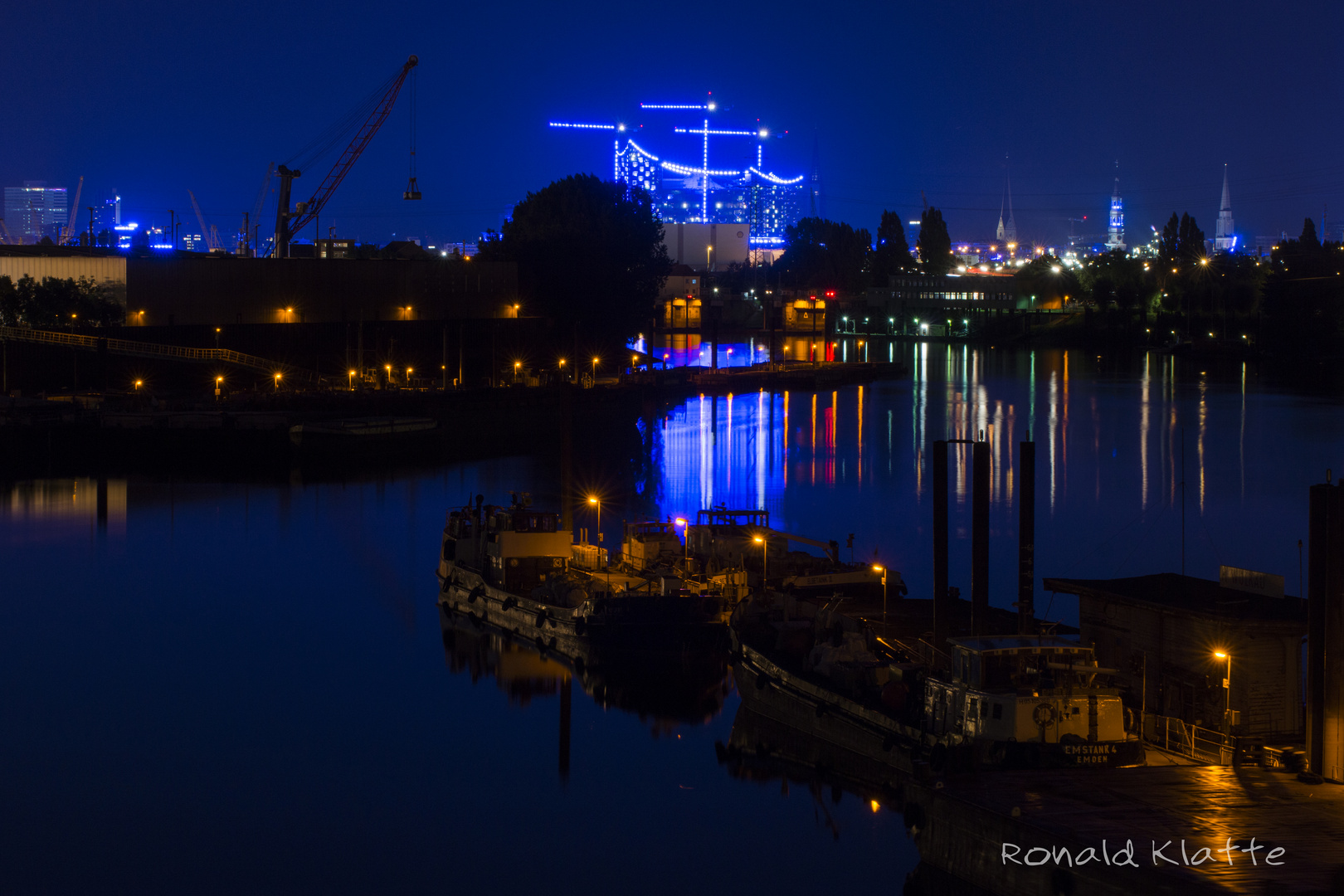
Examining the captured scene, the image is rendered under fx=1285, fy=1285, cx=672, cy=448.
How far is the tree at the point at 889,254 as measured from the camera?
74625mm

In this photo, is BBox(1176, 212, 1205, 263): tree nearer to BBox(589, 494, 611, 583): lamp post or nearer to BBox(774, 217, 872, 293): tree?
BBox(774, 217, 872, 293): tree

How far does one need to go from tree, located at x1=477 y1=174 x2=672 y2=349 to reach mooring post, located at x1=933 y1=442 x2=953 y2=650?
23286 mm

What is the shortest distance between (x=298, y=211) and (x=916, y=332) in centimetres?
3848

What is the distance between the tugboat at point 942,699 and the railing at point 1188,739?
0.59 feet

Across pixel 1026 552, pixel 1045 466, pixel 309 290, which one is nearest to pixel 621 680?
pixel 1026 552

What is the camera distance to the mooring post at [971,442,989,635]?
332 inches

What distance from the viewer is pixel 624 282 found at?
35312 millimetres

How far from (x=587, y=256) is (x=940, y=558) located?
89.3 ft

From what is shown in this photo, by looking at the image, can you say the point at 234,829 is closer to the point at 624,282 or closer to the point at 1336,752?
the point at 1336,752

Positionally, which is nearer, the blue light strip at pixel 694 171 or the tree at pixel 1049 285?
the tree at pixel 1049 285

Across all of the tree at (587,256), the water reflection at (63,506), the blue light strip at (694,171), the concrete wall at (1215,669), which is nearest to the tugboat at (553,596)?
the concrete wall at (1215,669)

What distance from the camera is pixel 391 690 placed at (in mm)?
9578

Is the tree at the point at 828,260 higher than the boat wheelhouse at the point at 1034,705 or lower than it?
higher

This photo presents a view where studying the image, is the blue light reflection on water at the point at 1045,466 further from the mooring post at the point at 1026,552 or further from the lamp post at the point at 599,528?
the mooring post at the point at 1026,552
